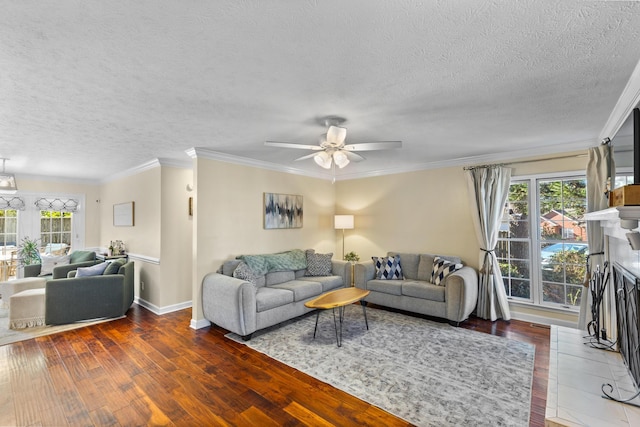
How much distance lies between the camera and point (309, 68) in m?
1.87

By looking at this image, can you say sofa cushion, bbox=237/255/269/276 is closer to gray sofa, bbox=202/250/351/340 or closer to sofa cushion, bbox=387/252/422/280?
gray sofa, bbox=202/250/351/340

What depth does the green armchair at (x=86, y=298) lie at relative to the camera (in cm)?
396

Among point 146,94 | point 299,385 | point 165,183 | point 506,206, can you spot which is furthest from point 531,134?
point 165,183

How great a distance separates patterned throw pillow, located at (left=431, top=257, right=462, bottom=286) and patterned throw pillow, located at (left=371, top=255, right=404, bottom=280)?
60cm

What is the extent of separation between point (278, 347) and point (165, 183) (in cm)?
315

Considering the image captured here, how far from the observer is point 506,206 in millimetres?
4277

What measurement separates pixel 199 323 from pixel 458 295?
355 cm

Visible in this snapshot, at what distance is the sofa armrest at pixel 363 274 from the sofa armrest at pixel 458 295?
124 cm

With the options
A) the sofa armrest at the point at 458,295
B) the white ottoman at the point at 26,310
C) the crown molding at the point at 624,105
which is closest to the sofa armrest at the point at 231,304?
the white ottoman at the point at 26,310

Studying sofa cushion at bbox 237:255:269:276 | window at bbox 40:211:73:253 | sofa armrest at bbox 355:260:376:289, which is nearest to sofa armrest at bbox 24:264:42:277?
window at bbox 40:211:73:253

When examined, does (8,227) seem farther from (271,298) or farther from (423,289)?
(423,289)

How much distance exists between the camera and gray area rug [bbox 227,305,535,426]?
219 centimetres

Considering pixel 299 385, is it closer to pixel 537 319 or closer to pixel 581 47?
pixel 581 47

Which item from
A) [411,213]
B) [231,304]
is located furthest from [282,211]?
[411,213]
